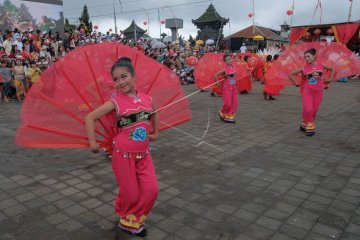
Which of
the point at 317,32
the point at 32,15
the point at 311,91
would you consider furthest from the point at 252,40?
the point at 311,91

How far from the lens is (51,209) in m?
3.62

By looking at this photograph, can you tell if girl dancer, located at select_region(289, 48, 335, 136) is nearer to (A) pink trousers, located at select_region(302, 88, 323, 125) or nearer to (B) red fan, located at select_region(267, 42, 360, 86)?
(A) pink trousers, located at select_region(302, 88, 323, 125)

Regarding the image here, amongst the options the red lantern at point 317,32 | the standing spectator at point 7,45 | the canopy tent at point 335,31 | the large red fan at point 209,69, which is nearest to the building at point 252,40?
the canopy tent at point 335,31

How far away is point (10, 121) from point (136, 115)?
674cm

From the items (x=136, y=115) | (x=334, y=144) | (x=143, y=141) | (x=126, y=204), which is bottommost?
(x=334, y=144)

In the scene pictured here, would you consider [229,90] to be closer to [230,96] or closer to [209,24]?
[230,96]

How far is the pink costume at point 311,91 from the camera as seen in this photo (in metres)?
6.84

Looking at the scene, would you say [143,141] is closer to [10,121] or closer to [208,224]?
[208,224]

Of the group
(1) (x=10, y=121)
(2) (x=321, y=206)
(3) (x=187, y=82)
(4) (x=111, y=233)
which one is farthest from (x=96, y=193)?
(3) (x=187, y=82)

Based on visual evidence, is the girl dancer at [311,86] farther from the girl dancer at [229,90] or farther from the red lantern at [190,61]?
the red lantern at [190,61]

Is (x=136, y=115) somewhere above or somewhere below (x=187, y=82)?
above

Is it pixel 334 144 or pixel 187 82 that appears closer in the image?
pixel 334 144

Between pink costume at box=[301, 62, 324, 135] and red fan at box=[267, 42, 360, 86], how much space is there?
2.84 ft

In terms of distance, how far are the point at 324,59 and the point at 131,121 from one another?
21.4ft
